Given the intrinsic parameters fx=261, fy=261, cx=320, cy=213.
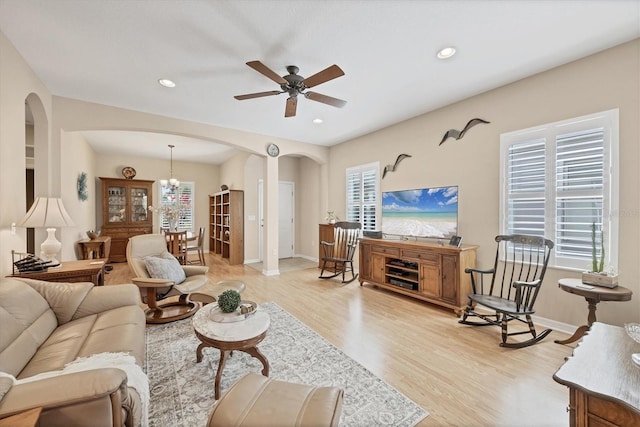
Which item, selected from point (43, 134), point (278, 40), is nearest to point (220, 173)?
point (43, 134)

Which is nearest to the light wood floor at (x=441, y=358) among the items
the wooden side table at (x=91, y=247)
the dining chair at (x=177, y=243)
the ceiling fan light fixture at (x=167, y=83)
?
the dining chair at (x=177, y=243)

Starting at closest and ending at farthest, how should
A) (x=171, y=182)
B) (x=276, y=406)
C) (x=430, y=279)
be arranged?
1. (x=276, y=406)
2. (x=430, y=279)
3. (x=171, y=182)

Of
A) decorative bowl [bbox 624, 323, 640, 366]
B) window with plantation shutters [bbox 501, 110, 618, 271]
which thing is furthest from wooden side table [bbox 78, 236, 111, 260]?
window with plantation shutters [bbox 501, 110, 618, 271]

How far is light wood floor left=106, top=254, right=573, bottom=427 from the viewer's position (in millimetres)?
1718

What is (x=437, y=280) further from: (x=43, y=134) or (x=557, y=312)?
(x=43, y=134)

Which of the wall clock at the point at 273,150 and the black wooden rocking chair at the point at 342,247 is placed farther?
the wall clock at the point at 273,150

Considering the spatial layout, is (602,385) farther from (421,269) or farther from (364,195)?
(364,195)

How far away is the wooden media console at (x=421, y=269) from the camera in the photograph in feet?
10.8

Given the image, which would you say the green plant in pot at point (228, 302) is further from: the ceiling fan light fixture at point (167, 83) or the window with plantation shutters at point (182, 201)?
the window with plantation shutters at point (182, 201)

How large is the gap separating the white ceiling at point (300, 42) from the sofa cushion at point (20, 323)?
2.11m

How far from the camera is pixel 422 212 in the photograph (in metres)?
4.06

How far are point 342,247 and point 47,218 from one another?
4.20 meters

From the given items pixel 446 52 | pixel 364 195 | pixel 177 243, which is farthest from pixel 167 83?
pixel 364 195

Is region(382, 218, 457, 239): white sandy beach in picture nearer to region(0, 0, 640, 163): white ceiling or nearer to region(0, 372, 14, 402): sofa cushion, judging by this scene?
region(0, 0, 640, 163): white ceiling
